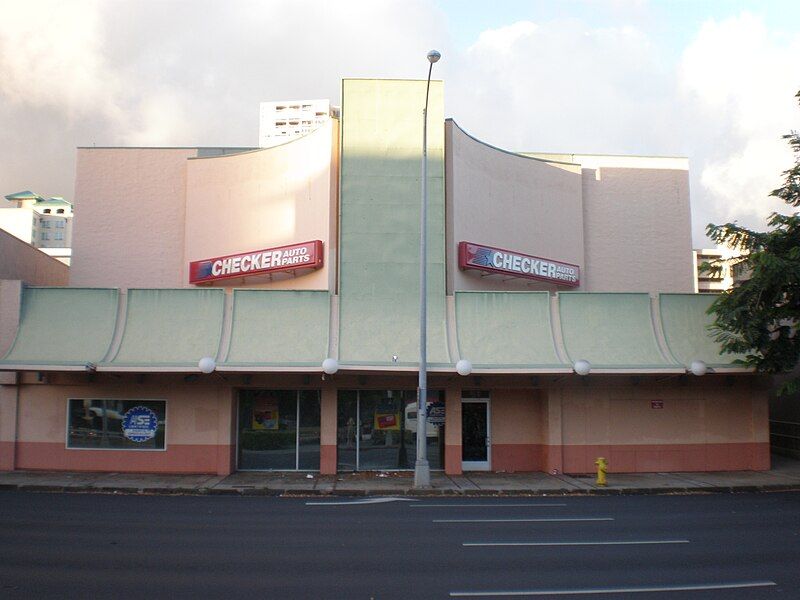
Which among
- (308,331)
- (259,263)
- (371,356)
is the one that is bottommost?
(371,356)

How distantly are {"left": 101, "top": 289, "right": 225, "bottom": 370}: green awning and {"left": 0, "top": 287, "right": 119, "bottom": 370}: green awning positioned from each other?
612mm

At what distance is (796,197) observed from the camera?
20.3 metres

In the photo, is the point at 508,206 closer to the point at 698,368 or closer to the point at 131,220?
the point at 698,368

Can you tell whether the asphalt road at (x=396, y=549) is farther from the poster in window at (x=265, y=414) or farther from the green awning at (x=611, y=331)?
the poster in window at (x=265, y=414)

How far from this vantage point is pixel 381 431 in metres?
21.9

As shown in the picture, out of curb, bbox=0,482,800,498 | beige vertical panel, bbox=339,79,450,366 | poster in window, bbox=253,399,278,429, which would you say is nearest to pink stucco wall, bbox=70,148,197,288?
poster in window, bbox=253,399,278,429

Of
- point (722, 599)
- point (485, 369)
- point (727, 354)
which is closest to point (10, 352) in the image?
point (485, 369)

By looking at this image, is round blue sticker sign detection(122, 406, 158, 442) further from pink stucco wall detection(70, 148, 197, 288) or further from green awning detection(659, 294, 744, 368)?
green awning detection(659, 294, 744, 368)

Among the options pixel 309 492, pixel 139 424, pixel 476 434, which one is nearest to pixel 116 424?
pixel 139 424

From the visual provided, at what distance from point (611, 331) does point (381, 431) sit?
7.61 metres

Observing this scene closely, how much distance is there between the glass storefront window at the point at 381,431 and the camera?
2172cm

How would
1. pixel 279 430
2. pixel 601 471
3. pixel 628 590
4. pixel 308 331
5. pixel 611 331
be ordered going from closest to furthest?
1. pixel 628 590
2. pixel 601 471
3. pixel 308 331
4. pixel 611 331
5. pixel 279 430

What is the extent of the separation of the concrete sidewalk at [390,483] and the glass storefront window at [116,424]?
1.06 m

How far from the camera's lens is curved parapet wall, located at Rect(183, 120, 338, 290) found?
72.4ft
